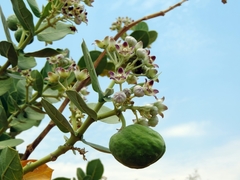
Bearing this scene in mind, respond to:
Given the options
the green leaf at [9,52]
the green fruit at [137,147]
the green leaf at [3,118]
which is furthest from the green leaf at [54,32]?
the green fruit at [137,147]

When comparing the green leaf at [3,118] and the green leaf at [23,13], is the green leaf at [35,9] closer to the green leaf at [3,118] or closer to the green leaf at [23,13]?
the green leaf at [23,13]

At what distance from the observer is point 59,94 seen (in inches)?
61.4

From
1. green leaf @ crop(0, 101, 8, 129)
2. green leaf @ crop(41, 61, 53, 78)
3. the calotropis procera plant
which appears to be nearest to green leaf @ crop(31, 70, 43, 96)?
the calotropis procera plant

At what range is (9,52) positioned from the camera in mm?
1369

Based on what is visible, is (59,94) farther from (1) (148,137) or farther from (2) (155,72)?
(1) (148,137)

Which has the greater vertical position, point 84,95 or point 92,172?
point 84,95

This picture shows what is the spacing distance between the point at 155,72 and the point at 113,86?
13 centimetres

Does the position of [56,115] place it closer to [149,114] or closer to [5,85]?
[149,114]

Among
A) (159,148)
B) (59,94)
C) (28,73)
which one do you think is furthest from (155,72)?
(28,73)

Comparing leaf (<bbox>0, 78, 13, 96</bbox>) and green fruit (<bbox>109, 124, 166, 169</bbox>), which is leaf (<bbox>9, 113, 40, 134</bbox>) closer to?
leaf (<bbox>0, 78, 13, 96</bbox>)

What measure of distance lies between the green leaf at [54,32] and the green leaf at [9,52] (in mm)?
158

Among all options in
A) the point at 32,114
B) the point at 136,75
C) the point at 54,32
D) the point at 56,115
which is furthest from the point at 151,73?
the point at 32,114

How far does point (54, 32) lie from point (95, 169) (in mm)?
590

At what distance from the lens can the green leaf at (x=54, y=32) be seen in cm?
152
